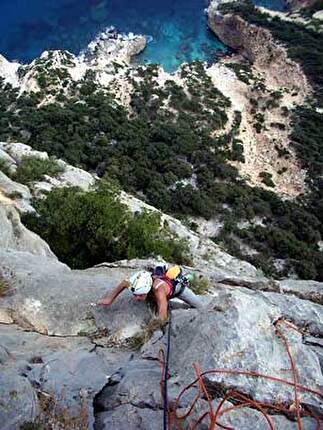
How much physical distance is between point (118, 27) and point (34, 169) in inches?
2328

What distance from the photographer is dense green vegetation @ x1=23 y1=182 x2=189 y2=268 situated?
67.3 feet

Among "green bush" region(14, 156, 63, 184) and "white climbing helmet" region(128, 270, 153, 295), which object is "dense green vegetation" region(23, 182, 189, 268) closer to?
"green bush" region(14, 156, 63, 184)

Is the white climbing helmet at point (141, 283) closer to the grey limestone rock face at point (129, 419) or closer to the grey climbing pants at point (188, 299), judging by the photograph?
the grey climbing pants at point (188, 299)

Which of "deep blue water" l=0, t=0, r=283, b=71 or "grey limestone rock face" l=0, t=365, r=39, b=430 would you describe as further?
"deep blue water" l=0, t=0, r=283, b=71

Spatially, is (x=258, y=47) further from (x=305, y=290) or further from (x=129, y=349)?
(x=129, y=349)

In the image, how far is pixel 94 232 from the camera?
20609 millimetres

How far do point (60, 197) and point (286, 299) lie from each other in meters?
12.8

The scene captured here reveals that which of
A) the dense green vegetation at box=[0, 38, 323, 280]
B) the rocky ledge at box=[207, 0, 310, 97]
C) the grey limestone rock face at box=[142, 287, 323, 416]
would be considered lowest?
the dense green vegetation at box=[0, 38, 323, 280]

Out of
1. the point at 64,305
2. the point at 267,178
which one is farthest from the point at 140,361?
the point at 267,178

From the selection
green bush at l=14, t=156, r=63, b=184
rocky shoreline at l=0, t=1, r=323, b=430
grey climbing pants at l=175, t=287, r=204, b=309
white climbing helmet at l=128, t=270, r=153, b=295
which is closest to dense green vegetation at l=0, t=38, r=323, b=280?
green bush at l=14, t=156, r=63, b=184

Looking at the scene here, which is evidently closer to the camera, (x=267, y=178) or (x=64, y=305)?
(x=64, y=305)

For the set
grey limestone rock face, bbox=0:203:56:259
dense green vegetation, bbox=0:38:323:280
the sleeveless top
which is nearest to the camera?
the sleeveless top

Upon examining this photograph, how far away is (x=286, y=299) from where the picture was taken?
11844mm

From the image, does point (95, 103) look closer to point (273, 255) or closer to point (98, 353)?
point (273, 255)
